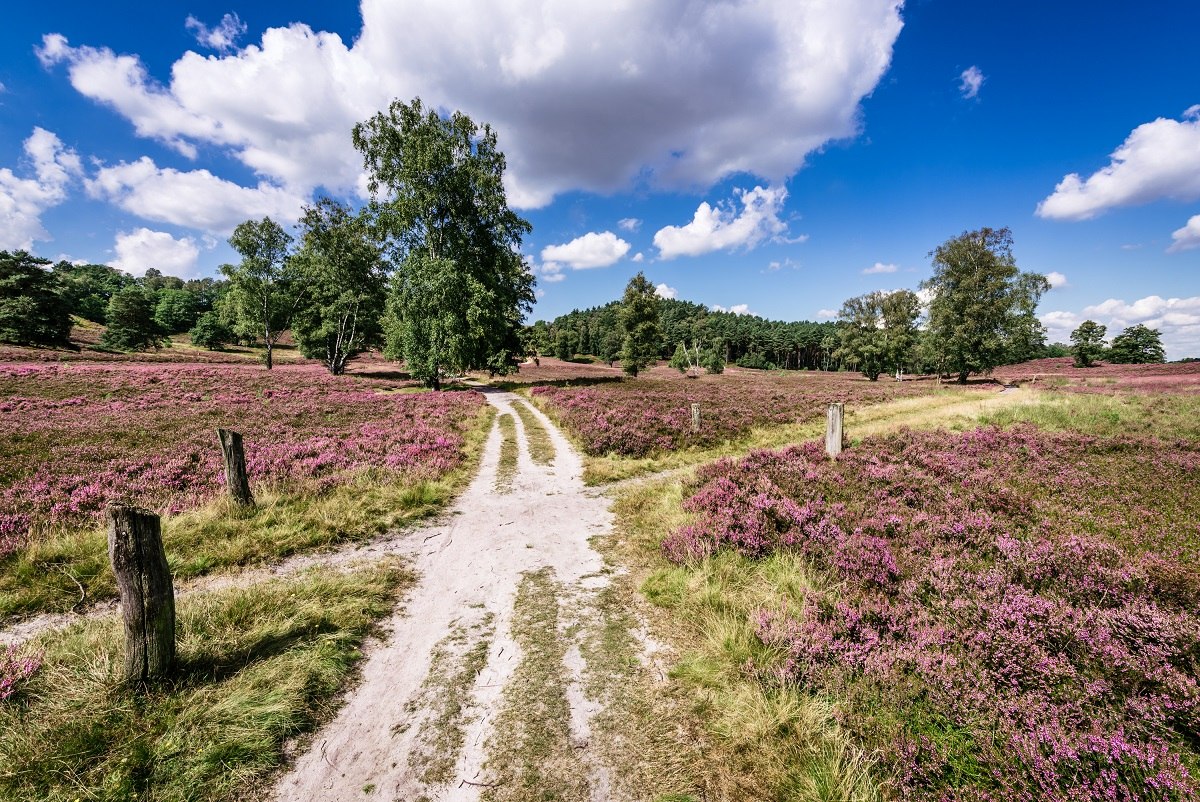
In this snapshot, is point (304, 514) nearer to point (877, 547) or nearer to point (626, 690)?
point (626, 690)

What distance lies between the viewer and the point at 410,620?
5.82 m

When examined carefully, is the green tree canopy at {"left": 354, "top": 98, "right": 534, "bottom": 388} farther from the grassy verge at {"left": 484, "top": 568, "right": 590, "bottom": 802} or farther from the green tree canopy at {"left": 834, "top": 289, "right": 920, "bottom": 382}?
the green tree canopy at {"left": 834, "top": 289, "right": 920, "bottom": 382}

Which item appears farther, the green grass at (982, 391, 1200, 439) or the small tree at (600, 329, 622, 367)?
the small tree at (600, 329, 622, 367)

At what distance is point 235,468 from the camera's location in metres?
8.64

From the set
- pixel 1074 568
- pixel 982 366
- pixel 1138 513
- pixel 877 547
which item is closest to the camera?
pixel 1074 568

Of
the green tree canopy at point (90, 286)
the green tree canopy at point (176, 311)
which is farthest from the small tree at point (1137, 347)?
the green tree canopy at point (176, 311)

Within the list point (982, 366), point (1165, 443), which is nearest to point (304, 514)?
point (1165, 443)

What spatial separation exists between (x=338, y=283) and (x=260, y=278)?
8.45m

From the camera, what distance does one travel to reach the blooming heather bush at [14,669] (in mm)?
3857

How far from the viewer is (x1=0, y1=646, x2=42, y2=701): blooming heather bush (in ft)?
12.7

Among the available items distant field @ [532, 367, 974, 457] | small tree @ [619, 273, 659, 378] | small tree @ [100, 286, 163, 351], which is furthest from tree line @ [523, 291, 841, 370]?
distant field @ [532, 367, 974, 457]

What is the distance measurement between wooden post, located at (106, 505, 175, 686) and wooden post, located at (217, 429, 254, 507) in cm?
514

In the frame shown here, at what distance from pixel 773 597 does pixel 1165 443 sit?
51.3 ft

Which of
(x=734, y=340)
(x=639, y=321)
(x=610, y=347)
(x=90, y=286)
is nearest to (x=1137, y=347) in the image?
(x=734, y=340)
